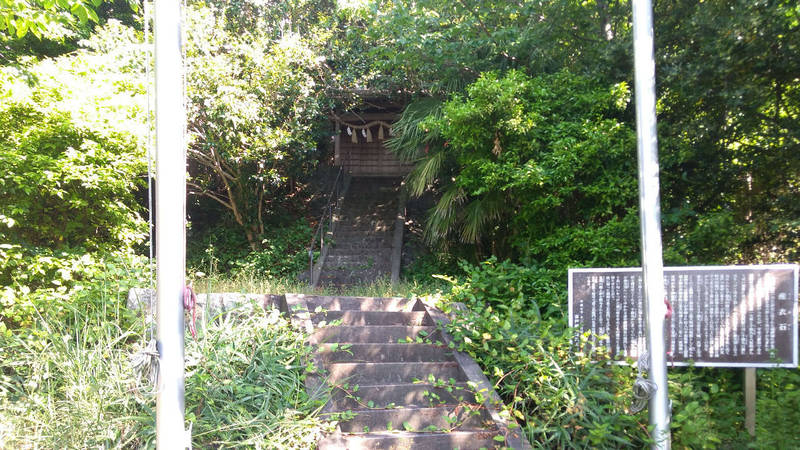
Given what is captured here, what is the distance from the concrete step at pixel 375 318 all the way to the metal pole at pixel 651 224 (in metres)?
2.36

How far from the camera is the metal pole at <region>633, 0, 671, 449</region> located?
3.68 m

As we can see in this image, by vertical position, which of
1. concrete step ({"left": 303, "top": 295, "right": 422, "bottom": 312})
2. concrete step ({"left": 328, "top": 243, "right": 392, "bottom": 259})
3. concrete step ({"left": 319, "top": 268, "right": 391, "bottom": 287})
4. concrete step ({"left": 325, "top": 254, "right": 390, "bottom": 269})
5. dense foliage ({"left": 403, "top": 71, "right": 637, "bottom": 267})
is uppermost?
dense foliage ({"left": 403, "top": 71, "right": 637, "bottom": 267})

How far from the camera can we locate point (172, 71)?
2703 mm

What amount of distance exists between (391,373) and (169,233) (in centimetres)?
280

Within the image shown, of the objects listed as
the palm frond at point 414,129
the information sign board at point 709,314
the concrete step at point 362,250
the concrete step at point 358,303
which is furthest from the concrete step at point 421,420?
the concrete step at point 362,250

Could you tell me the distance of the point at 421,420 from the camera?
14.3 feet

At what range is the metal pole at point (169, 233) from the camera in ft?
8.52

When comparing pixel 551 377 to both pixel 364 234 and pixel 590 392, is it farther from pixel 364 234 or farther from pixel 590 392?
pixel 364 234

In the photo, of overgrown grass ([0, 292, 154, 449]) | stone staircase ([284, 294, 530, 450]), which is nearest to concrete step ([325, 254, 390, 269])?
stone staircase ([284, 294, 530, 450])

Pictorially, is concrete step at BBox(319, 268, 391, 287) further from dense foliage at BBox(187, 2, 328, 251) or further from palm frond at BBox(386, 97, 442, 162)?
palm frond at BBox(386, 97, 442, 162)

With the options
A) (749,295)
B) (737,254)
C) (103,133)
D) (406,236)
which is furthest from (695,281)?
(406,236)

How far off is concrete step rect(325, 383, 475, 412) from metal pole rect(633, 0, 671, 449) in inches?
57.1

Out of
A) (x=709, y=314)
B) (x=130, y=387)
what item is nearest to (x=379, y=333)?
(x=130, y=387)

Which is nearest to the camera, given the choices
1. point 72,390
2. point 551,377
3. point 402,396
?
point 72,390
